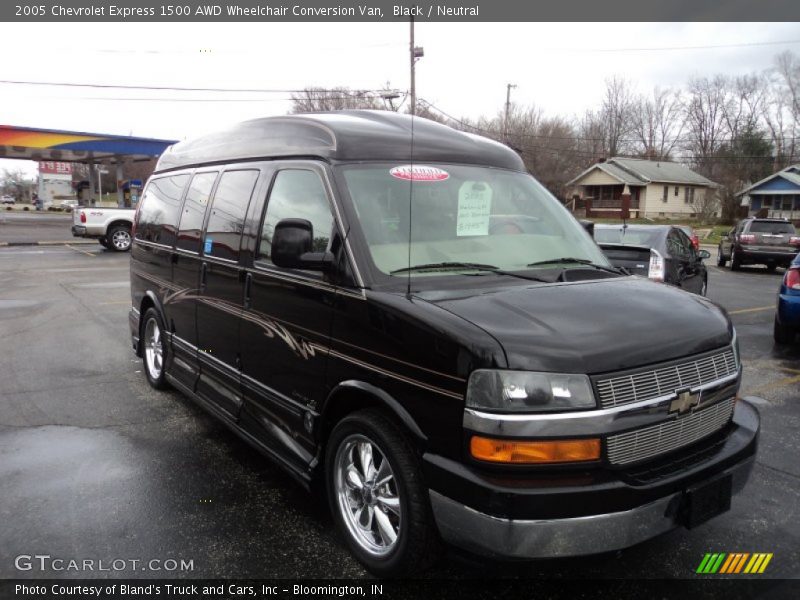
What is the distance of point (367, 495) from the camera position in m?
2.99

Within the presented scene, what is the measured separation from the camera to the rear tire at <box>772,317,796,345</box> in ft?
25.8

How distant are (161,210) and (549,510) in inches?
180

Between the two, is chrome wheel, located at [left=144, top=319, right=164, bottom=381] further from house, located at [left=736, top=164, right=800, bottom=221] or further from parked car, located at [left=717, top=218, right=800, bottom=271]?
house, located at [left=736, top=164, right=800, bottom=221]

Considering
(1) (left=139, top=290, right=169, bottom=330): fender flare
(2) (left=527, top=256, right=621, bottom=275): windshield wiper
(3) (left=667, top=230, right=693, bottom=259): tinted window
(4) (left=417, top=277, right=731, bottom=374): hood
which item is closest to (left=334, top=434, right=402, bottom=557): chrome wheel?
(4) (left=417, top=277, right=731, bottom=374): hood

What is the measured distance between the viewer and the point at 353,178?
330 cm

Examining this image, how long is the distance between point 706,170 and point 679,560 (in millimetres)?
75975

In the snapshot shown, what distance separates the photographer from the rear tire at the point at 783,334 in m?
7.85

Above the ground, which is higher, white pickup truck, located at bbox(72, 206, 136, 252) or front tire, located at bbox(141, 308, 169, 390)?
white pickup truck, located at bbox(72, 206, 136, 252)

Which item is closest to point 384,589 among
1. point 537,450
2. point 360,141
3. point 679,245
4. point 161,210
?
point 537,450

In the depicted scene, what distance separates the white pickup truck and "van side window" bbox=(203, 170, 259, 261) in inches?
729

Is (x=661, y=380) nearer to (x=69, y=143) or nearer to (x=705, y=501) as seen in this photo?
(x=705, y=501)

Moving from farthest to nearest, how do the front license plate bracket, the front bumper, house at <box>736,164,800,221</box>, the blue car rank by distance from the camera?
house at <box>736,164,800,221</box>
the blue car
the front license plate bracket
the front bumper

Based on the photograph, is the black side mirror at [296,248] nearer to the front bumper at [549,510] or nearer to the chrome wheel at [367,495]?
→ the chrome wheel at [367,495]

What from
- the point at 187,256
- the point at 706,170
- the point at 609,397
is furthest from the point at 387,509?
the point at 706,170
